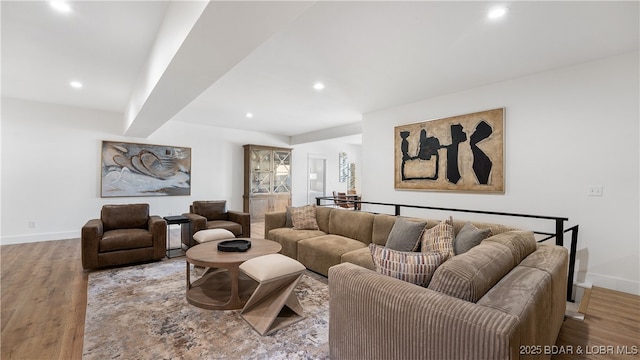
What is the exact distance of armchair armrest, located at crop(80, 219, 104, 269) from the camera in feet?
10.7

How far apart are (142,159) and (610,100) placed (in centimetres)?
745

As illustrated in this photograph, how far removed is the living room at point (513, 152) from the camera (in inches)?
110

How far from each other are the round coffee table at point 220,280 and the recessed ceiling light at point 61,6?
2243mm

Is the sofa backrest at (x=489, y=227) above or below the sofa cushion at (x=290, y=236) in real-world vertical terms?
above

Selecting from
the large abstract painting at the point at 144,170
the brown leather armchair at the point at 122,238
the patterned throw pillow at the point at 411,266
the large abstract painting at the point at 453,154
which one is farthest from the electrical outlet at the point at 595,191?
the large abstract painting at the point at 144,170

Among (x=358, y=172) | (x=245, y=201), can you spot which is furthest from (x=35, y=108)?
(x=358, y=172)

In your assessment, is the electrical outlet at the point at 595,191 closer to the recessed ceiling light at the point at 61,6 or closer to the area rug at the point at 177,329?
the area rug at the point at 177,329

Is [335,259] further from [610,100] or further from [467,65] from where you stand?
[610,100]

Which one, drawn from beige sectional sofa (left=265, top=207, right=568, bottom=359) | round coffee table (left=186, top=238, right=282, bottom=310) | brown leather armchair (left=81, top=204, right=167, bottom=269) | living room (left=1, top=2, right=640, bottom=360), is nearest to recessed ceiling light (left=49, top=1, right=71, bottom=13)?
living room (left=1, top=2, right=640, bottom=360)

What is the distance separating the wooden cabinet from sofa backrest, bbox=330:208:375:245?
149 inches

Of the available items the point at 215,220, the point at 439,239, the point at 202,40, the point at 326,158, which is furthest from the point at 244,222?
the point at 326,158

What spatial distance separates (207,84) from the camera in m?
2.56

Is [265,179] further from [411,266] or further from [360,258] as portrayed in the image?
[411,266]

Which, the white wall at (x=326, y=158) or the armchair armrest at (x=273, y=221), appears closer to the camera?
the armchair armrest at (x=273, y=221)
